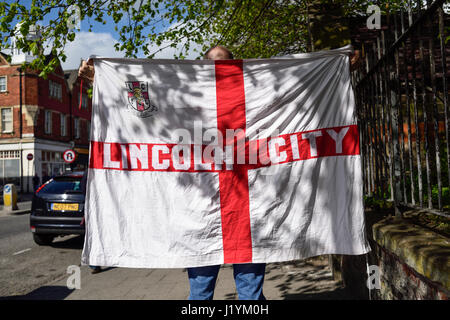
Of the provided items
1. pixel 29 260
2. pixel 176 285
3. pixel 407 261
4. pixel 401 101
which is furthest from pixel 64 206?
pixel 407 261

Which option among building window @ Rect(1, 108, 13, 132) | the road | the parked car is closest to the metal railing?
the road

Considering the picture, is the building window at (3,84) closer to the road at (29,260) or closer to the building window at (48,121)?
the building window at (48,121)

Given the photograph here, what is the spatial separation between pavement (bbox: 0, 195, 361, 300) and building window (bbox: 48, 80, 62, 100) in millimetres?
33950

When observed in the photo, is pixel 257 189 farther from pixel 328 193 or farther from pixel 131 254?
pixel 131 254

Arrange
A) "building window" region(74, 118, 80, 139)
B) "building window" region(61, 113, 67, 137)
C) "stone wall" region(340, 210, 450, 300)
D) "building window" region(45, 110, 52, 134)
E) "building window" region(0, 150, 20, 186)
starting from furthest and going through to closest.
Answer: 1. "building window" region(74, 118, 80, 139)
2. "building window" region(61, 113, 67, 137)
3. "building window" region(45, 110, 52, 134)
4. "building window" region(0, 150, 20, 186)
5. "stone wall" region(340, 210, 450, 300)

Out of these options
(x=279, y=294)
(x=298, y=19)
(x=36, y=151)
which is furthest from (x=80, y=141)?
(x=279, y=294)

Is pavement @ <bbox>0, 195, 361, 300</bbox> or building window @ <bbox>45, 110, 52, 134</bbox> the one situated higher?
building window @ <bbox>45, 110, 52, 134</bbox>

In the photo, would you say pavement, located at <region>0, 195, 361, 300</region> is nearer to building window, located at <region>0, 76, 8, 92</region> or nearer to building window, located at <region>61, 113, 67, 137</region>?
building window, located at <region>0, 76, 8, 92</region>

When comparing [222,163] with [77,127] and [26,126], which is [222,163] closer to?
[26,126]

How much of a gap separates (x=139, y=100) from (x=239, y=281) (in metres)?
1.79

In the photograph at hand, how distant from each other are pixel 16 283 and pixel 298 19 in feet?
30.9

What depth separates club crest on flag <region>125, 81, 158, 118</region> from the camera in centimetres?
334

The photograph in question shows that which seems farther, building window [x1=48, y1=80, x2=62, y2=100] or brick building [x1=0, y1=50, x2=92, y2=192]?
building window [x1=48, y1=80, x2=62, y2=100]

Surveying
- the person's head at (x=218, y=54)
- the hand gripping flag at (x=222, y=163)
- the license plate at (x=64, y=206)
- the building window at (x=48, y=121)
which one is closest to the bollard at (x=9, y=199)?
the license plate at (x=64, y=206)
